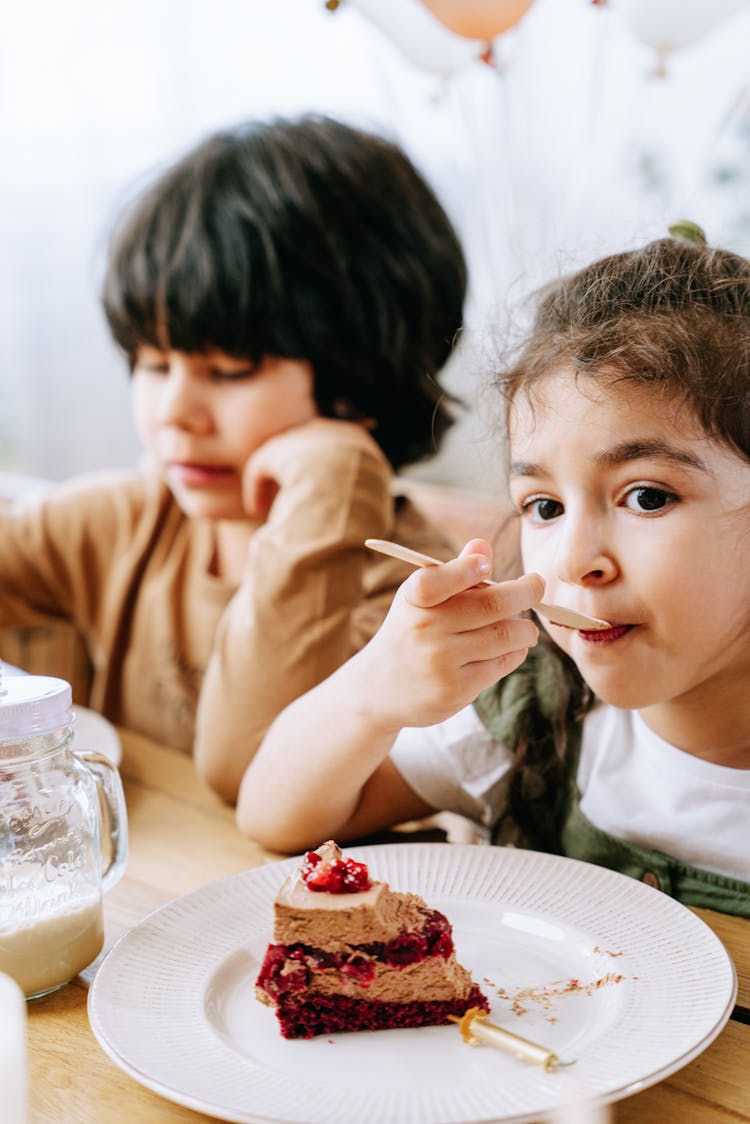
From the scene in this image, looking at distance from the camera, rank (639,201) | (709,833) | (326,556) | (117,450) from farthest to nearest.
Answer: (117,450) → (639,201) → (326,556) → (709,833)

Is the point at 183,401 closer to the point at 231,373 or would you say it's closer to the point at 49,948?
the point at 231,373

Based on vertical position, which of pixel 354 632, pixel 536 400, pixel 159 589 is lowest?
pixel 159 589

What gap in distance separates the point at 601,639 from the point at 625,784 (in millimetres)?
236

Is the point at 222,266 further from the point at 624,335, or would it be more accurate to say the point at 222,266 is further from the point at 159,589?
the point at 624,335

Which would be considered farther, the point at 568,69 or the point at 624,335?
the point at 568,69

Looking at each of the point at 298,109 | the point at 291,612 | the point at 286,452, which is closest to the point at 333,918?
the point at 291,612

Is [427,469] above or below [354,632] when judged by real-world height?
below

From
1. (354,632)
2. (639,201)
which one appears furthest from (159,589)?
(639,201)

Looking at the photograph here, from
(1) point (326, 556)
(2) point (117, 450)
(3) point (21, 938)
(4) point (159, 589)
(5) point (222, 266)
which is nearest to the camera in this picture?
(3) point (21, 938)

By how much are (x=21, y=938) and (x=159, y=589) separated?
3.19 feet

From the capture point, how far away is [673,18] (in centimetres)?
179

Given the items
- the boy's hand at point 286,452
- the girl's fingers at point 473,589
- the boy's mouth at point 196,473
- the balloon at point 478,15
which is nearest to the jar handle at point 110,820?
the girl's fingers at point 473,589

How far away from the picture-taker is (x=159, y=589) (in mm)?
1707

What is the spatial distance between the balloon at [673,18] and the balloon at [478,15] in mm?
240
